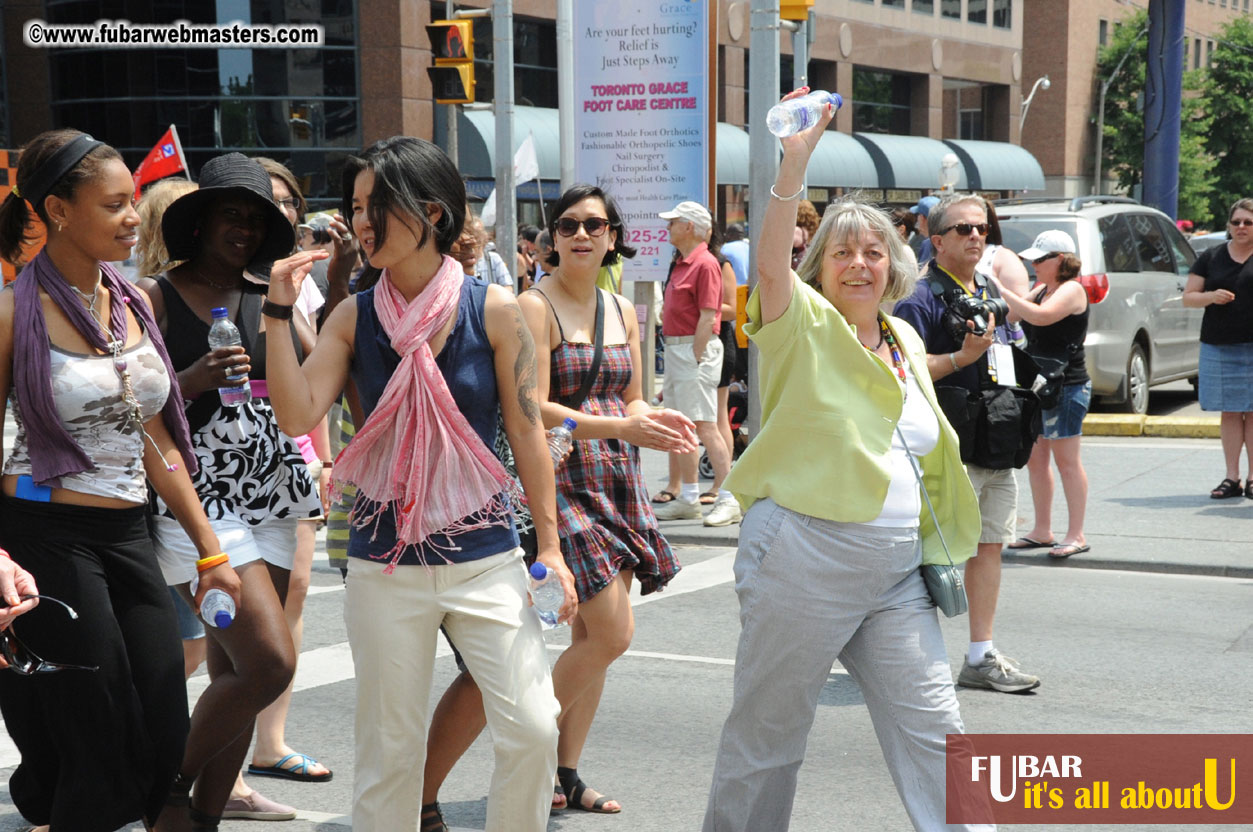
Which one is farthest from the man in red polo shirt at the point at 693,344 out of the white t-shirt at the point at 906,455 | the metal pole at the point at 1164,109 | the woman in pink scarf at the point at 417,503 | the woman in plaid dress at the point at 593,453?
the metal pole at the point at 1164,109

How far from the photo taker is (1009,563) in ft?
28.7

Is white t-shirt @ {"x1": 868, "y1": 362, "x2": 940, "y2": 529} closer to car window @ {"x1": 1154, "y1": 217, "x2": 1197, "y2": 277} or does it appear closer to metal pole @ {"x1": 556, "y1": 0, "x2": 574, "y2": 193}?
metal pole @ {"x1": 556, "y1": 0, "x2": 574, "y2": 193}

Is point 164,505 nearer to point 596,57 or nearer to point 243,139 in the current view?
point 596,57

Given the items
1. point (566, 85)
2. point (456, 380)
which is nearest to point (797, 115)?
point (456, 380)

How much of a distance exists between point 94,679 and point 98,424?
1.98ft

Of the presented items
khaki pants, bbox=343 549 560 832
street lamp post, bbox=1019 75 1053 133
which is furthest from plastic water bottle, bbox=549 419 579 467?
street lamp post, bbox=1019 75 1053 133

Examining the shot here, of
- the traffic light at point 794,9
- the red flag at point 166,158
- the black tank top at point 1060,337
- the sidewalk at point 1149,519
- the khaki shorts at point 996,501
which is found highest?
the traffic light at point 794,9

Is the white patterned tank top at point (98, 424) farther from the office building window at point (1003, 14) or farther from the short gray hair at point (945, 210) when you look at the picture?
the office building window at point (1003, 14)

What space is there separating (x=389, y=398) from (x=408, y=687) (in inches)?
26.7

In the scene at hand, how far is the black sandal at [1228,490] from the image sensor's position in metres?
10.2

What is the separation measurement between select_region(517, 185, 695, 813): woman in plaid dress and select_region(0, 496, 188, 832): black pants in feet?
4.23

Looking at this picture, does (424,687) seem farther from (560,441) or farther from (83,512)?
(560,441)

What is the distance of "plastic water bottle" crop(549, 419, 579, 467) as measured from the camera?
431 cm

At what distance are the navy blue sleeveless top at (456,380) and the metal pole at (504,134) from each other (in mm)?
10014
